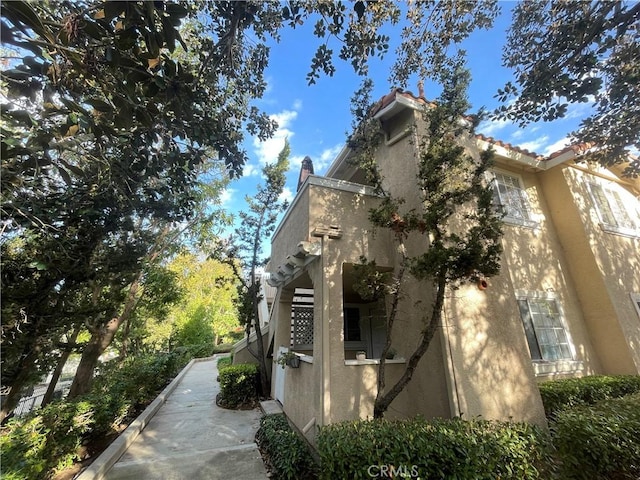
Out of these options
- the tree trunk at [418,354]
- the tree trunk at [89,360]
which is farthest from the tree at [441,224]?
the tree trunk at [89,360]

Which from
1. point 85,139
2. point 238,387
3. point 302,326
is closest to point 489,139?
point 302,326

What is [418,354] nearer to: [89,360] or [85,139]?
[85,139]

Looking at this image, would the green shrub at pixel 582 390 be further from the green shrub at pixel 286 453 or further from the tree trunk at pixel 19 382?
the tree trunk at pixel 19 382

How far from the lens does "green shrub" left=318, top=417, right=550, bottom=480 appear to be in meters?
4.25

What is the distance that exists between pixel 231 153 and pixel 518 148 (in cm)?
1027

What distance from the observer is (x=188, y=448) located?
265 inches

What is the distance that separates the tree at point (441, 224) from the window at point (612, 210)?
308 inches

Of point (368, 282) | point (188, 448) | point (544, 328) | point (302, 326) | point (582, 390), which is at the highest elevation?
point (368, 282)

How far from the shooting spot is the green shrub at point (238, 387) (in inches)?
420

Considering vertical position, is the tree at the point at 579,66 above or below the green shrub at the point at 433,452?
above

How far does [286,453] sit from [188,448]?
2.80 metres

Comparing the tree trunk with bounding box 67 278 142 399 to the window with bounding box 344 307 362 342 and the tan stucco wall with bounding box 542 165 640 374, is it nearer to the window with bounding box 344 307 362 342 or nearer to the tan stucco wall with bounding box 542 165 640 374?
the window with bounding box 344 307 362 342

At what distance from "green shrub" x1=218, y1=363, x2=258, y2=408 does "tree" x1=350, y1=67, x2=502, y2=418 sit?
6987 mm

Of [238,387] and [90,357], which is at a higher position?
[90,357]
